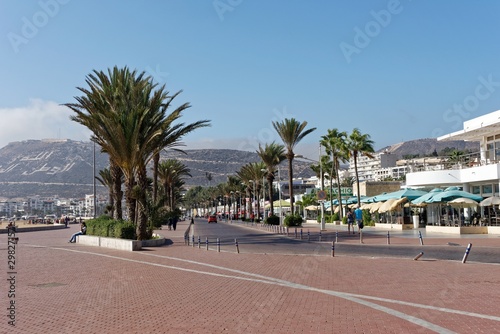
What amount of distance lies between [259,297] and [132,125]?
60.6 feet

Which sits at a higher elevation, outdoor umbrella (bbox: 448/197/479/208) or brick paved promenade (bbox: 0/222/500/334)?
outdoor umbrella (bbox: 448/197/479/208)

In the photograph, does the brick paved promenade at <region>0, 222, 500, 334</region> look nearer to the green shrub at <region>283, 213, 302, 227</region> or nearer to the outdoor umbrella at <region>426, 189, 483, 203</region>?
the outdoor umbrella at <region>426, 189, 483, 203</region>

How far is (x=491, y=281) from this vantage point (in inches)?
540

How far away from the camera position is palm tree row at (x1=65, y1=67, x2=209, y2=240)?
93.7 ft

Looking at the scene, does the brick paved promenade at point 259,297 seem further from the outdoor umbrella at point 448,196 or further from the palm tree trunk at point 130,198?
the outdoor umbrella at point 448,196

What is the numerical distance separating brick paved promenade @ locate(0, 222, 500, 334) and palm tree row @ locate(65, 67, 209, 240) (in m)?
9.98

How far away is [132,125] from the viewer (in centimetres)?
2858

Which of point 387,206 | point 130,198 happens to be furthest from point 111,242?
point 387,206

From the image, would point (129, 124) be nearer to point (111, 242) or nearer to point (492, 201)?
point (111, 242)

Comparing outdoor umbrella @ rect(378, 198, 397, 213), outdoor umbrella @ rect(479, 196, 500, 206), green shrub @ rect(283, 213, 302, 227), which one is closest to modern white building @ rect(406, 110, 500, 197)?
outdoor umbrella @ rect(479, 196, 500, 206)

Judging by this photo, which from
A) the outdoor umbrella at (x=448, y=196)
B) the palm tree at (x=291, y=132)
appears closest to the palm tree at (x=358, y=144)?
the palm tree at (x=291, y=132)

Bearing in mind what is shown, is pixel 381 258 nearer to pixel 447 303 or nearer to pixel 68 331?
pixel 447 303

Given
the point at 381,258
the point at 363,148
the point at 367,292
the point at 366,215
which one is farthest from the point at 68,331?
the point at 363,148

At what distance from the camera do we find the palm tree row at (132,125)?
2855 centimetres
